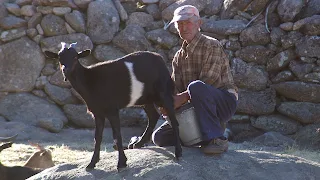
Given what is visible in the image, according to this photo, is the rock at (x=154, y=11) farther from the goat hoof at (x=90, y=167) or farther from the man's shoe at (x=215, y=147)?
the goat hoof at (x=90, y=167)

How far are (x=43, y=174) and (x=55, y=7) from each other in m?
7.40

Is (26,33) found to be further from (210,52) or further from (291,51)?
(210,52)

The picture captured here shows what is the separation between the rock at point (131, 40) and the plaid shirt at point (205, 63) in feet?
20.5

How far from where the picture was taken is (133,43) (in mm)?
11281

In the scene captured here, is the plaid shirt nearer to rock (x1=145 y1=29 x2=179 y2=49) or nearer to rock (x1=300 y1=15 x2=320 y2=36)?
rock (x1=300 y1=15 x2=320 y2=36)

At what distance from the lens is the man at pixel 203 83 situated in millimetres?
4551

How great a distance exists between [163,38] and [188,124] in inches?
269

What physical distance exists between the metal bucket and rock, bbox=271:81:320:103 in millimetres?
6078

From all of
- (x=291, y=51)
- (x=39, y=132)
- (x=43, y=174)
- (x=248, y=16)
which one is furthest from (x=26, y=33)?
(x=43, y=174)

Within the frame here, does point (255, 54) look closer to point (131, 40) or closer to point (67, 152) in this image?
point (131, 40)

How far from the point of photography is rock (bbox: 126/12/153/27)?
38.5 feet

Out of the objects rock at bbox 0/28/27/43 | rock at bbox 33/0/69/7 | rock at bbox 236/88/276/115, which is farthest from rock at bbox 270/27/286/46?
rock at bbox 0/28/27/43

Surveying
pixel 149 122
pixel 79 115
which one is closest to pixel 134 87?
pixel 149 122

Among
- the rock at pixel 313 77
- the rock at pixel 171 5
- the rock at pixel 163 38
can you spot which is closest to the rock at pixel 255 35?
the rock at pixel 313 77
